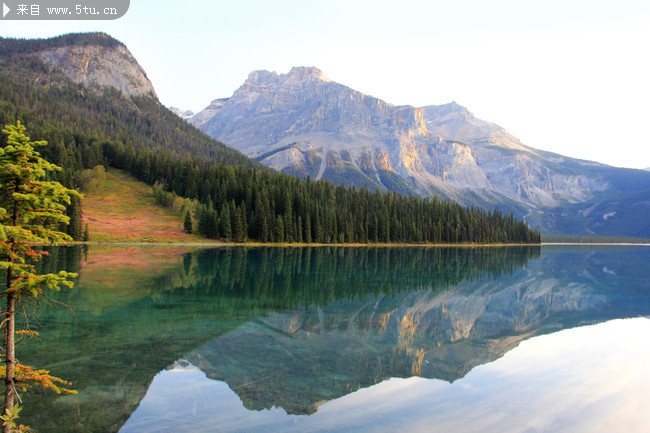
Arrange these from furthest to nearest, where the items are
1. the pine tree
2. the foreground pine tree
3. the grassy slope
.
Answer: the pine tree
the grassy slope
the foreground pine tree

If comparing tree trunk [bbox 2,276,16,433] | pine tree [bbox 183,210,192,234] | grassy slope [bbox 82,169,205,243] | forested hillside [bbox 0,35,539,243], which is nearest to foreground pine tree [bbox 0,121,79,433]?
tree trunk [bbox 2,276,16,433]

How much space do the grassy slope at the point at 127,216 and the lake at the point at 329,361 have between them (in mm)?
67010

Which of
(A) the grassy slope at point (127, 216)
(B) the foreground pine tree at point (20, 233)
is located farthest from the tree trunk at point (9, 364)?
(A) the grassy slope at point (127, 216)

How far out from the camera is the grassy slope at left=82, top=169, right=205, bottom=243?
98.3m

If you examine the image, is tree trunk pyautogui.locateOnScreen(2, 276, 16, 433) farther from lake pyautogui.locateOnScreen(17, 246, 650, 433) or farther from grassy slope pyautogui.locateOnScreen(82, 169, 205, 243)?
grassy slope pyautogui.locateOnScreen(82, 169, 205, 243)

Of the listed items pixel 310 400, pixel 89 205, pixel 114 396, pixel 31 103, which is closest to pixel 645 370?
pixel 310 400

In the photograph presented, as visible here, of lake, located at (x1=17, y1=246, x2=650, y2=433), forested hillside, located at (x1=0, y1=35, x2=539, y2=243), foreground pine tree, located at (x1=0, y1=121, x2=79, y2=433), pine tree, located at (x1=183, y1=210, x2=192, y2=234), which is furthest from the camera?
forested hillside, located at (x1=0, y1=35, x2=539, y2=243)

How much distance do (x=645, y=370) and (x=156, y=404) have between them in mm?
21779

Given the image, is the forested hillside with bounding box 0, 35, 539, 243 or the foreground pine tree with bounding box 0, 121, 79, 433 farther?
the forested hillside with bounding box 0, 35, 539, 243

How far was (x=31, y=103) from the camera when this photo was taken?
180500mm

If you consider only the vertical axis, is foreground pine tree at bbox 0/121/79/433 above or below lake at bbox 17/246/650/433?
above

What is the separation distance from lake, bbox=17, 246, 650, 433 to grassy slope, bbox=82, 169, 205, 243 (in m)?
67.0

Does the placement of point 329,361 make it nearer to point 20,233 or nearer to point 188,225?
point 20,233

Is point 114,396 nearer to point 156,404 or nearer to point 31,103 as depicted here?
point 156,404
